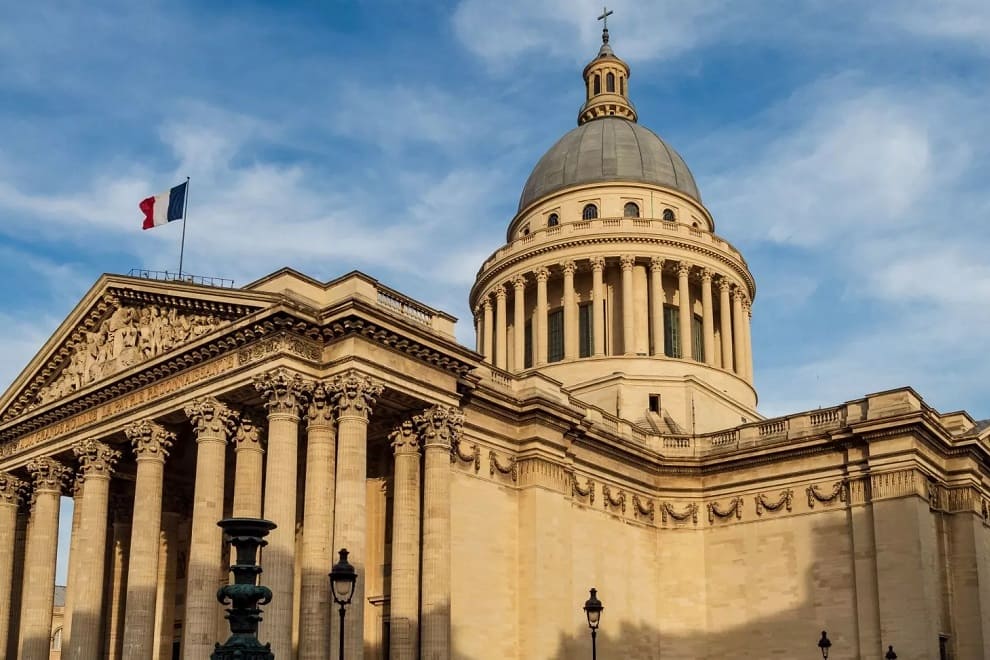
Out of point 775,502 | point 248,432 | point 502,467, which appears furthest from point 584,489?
point 248,432

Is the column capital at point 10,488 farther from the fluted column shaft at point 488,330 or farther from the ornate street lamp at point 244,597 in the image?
the ornate street lamp at point 244,597

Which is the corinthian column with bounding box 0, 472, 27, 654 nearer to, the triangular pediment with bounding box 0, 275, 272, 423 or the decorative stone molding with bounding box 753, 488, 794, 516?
the triangular pediment with bounding box 0, 275, 272, 423

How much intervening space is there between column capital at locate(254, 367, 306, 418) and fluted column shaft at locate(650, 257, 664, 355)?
28054 mm

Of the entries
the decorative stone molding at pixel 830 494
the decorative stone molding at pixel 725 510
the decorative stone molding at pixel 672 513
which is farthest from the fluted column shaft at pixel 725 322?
the decorative stone molding at pixel 830 494

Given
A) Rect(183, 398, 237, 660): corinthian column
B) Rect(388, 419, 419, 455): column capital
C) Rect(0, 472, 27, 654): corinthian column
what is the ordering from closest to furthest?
Rect(183, 398, 237, 660): corinthian column < Rect(388, 419, 419, 455): column capital < Rect(0, 472, 27, 654): corinthian column

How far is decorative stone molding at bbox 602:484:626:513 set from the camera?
48.1 metres

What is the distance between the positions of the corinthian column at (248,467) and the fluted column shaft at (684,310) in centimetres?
2809

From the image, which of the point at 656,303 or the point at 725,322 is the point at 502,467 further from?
the point at 725,322

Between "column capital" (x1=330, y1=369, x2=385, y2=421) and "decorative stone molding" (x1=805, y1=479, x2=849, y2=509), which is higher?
"column capital" (x1=330, y1=369, x2=385, y2=421)

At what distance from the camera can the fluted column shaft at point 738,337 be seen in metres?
63.0

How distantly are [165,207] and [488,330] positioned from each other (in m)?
25.2

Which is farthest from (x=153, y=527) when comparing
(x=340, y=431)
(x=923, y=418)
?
(x=923, y=418)

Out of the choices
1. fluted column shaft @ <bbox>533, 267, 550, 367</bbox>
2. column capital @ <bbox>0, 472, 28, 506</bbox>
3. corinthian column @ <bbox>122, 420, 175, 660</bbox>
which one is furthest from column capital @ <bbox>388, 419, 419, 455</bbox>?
fluted column shaft @ <bbox>533, 267, 550, 367</bbox>

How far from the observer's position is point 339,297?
36750 millimetres
